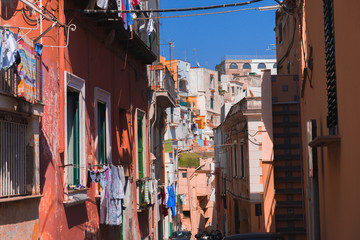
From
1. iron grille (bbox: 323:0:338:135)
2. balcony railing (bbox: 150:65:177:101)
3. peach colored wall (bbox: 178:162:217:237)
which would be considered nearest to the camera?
iron grille (bbox: 323:0:338:135)

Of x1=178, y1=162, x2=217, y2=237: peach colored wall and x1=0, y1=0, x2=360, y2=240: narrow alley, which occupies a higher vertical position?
x1=0, y1=0, x2=360, y2=240: narrow alley

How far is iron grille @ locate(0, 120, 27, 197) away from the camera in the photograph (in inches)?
305

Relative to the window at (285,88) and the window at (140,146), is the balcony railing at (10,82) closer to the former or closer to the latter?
the window at (140,146)

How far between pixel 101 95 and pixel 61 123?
3313 millimetres

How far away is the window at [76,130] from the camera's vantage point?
11125 mm

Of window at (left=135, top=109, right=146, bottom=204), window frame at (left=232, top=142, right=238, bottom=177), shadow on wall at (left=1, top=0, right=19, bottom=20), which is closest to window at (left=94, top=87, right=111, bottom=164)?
window at (left=135, top=109, right=146, bottom=204)

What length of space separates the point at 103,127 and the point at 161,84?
9341mm

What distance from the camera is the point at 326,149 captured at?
30.5 ft

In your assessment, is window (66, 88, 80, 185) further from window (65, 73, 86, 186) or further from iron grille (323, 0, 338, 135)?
iron grille (323, 0, 338, 135)

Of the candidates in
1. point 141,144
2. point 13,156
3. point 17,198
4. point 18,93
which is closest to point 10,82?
point 18,93

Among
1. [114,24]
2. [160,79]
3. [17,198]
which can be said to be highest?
[114,24]

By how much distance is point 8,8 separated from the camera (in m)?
8.12

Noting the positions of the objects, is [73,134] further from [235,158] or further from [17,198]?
[235,158]

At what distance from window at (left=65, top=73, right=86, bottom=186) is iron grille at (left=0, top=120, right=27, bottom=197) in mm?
2608
